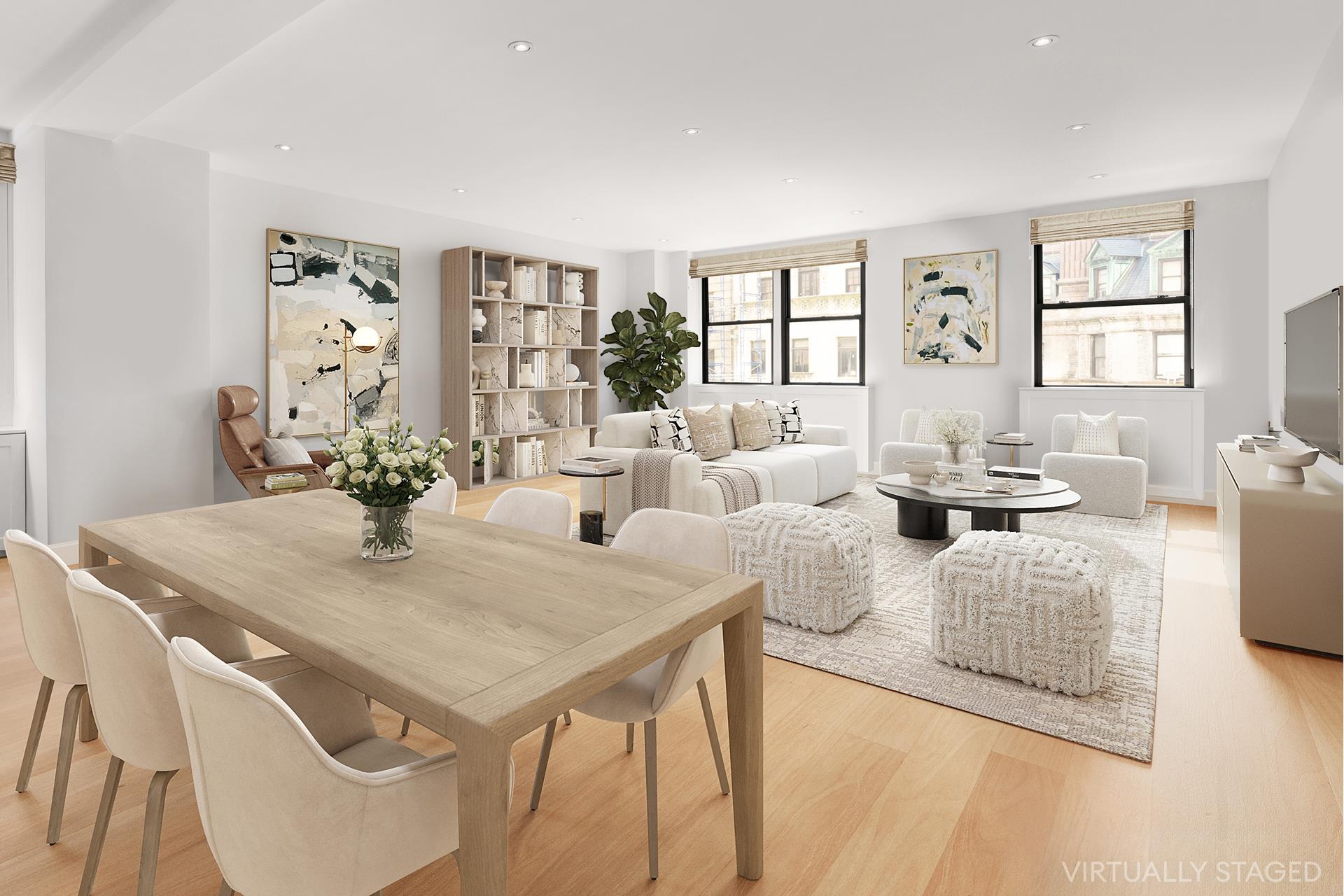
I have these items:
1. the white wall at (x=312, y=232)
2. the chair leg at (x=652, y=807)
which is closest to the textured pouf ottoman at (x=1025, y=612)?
the chair leg at (x=652, y=807)

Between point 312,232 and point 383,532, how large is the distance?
482 centimetres

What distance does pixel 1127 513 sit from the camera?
17.5ft

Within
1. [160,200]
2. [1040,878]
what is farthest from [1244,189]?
[160,200]

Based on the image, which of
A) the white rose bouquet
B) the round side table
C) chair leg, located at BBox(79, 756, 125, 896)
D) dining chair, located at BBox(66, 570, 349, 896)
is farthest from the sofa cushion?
chair leg, located at BBox(79, 756, 125, 896)

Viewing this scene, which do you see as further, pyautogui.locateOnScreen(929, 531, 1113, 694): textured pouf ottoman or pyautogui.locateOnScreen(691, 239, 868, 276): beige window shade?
pyautogui.locateOnScreen(691, 239, 868, 276): beige window shade

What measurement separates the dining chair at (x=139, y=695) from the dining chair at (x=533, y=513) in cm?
89

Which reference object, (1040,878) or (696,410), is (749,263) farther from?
(1040,878)

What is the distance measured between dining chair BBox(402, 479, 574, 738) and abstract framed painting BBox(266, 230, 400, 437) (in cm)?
369

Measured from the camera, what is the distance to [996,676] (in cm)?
269

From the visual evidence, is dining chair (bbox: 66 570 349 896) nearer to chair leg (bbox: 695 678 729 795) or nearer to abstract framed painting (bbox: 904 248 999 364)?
chair leg (bbox: 695 678 729 795)

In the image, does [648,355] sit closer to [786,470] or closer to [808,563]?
[786,470]

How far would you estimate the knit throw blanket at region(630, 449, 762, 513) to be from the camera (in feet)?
15.1

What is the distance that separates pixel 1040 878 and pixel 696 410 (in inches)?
165

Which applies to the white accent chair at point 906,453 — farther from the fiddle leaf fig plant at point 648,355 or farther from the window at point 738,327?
the fiddle leaf fig plant at point 648,355
